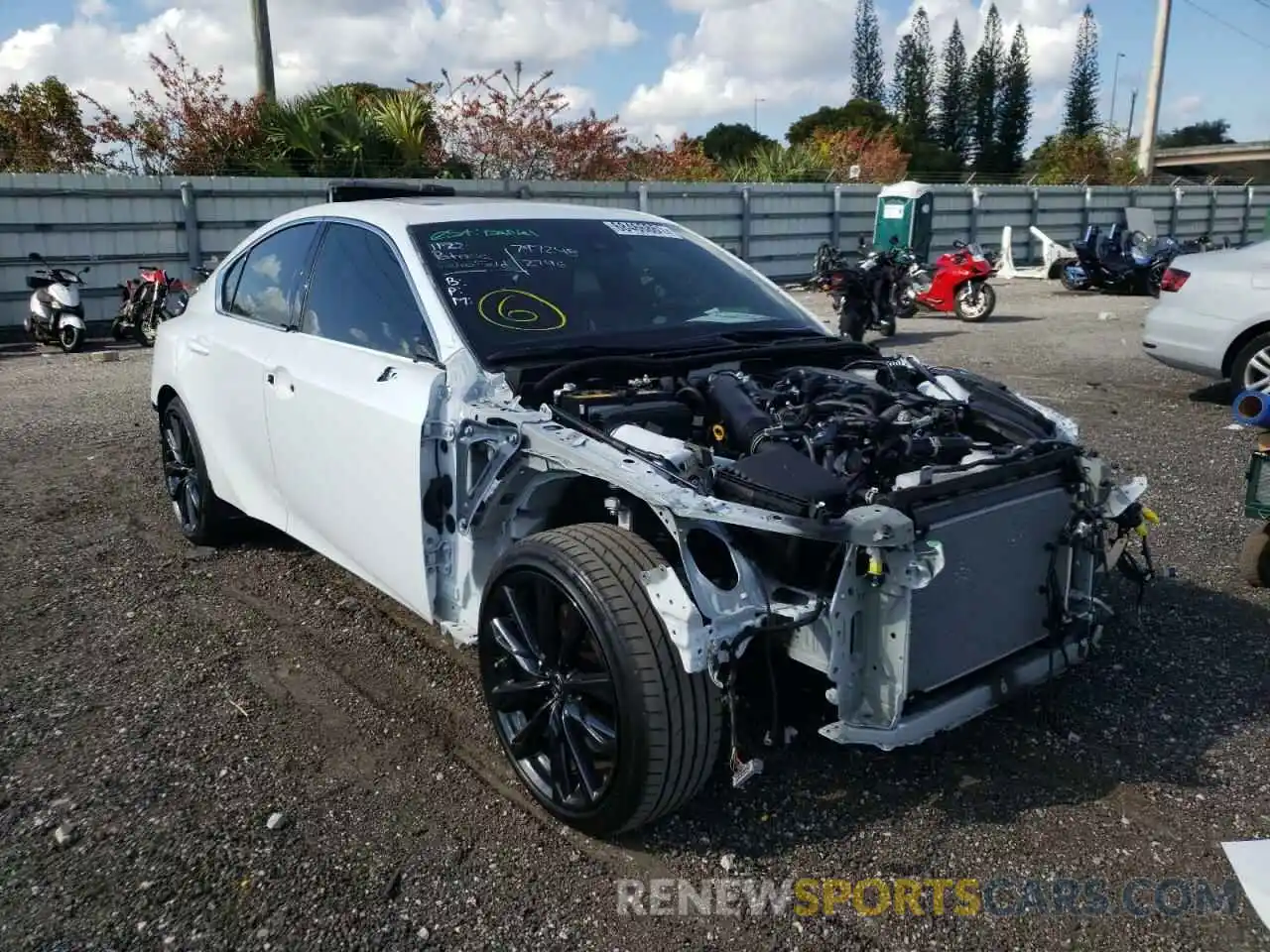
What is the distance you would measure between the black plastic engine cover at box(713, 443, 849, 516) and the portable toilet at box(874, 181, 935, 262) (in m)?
18.0

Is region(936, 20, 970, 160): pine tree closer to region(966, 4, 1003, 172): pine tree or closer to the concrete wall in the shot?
region(966, 4, 1003, 172): pine tree

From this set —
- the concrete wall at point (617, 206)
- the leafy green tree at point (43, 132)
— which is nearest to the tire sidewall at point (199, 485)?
the concrete wall at point (617, 206)

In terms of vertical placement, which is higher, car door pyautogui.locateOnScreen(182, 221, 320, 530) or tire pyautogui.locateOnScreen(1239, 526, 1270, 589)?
car door pyautogui.locateOnScreen(182, 221, 320, 530)

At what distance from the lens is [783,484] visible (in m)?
2.64

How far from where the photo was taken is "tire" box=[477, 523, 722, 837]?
2580 mm

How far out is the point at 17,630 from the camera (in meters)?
4.25

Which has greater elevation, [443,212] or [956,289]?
[443,212]

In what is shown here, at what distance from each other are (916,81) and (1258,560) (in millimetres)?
64052

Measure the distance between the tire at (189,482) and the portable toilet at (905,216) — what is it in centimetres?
1657

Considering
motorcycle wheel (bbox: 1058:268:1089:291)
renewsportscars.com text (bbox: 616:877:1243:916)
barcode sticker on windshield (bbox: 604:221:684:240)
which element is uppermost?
barcode sticker on windshield (bbox: 604:221:684:240)

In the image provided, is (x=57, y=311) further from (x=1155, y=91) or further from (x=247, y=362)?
(x=1155, y=91)

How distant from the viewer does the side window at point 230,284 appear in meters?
4.92

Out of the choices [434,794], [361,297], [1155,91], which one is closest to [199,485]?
[361,297]

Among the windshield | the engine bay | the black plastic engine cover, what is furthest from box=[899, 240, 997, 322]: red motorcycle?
the black plastic engine cover
